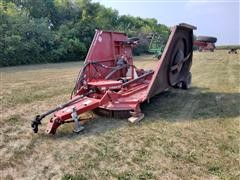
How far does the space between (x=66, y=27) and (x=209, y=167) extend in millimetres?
24133

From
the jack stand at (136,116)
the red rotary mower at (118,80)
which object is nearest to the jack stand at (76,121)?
the red rotary mower at (118,80)

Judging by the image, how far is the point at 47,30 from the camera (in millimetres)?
23219

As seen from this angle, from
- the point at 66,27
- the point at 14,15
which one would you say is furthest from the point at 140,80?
the point at 66,27

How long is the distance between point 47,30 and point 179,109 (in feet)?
62.3

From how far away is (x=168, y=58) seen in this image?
569cm

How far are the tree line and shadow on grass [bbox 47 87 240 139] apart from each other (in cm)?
1420

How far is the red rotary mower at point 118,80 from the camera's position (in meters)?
4.88

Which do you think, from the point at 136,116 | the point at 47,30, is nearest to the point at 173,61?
Answer: the point at 136,116

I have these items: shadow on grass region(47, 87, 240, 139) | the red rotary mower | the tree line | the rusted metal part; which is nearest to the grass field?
shadow on grass region(47, 87, 240, 139)

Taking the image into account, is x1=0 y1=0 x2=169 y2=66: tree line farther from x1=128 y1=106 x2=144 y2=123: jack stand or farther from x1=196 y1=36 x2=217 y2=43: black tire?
x1=128 y1=106 x2=144 y2=123: jack stand

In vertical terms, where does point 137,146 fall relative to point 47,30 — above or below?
below

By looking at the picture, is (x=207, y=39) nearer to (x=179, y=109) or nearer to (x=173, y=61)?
(x=173, y=61)

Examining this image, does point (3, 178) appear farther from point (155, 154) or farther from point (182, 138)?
point (182, 138)

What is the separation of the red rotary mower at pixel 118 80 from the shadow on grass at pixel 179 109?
15cm
